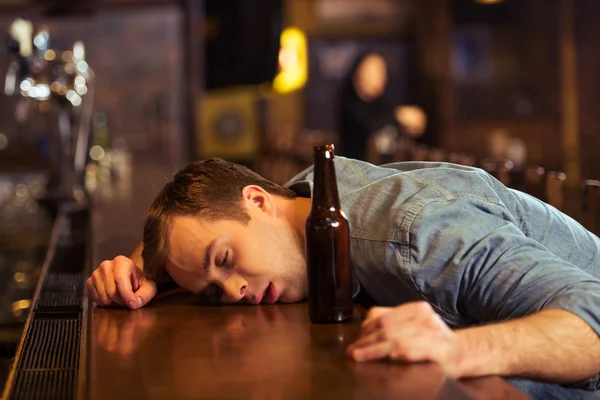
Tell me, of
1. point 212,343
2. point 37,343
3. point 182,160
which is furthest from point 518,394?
point 182,160

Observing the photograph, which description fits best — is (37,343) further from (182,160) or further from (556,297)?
(182,160)

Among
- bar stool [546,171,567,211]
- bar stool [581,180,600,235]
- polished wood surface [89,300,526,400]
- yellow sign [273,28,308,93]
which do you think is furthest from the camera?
yellow sign [273,28,308,93]

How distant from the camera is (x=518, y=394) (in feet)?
3.78

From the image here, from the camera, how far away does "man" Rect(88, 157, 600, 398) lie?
4.38ft

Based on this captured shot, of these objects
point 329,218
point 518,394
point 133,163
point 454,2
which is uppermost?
point 454,2

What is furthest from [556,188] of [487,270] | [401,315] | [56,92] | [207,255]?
[56,92]

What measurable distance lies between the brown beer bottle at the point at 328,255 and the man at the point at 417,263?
0.07 metres

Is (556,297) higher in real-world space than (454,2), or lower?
lower

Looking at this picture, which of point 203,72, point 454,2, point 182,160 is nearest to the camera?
point 182,160

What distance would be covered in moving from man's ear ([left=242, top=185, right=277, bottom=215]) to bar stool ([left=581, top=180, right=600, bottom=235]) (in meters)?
0.83

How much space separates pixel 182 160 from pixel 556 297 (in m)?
5.60

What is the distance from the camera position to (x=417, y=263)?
1548mm

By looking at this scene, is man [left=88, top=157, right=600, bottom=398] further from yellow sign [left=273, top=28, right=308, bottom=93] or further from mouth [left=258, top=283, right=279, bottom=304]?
yellow sign [left=273, top=28, right=308, bottom=93]

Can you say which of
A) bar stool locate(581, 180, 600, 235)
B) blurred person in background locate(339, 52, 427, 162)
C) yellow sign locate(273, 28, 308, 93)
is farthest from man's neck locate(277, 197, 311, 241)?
yellow sign locate(273, 28, 308, 93)
